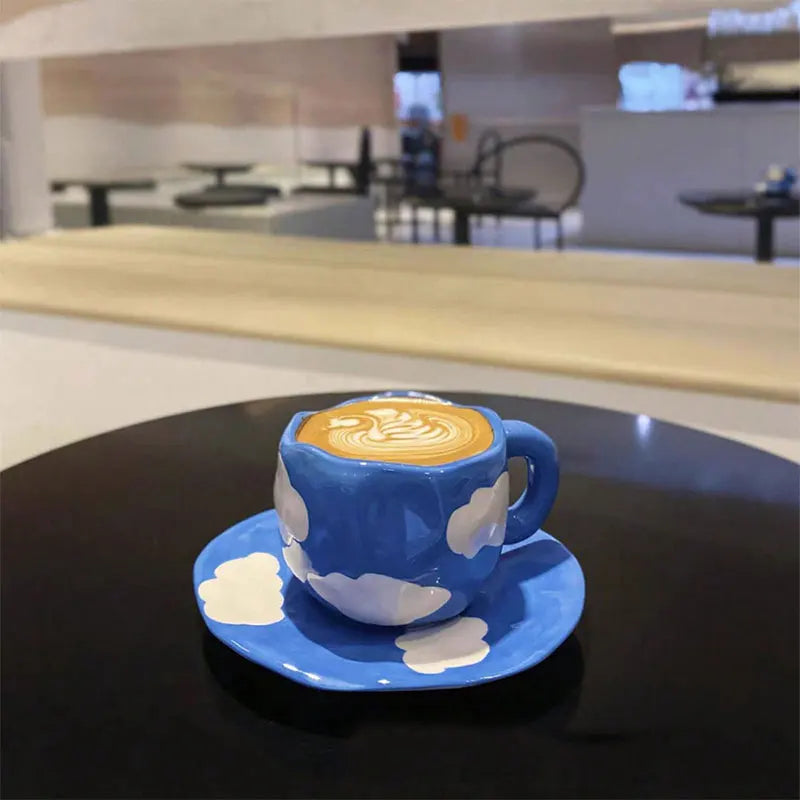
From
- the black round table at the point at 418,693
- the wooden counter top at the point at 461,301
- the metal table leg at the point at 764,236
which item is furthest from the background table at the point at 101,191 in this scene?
the black round table at the point at 418,693

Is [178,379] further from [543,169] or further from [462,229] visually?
[543,169]

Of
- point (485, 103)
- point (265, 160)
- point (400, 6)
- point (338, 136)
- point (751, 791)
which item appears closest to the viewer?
point (751, 791)

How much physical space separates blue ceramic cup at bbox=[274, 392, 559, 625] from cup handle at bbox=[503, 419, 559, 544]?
38 millimetres

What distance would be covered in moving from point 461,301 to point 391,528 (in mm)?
839

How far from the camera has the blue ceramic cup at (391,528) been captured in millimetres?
361

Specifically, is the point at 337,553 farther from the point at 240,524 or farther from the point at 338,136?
the point at 338,136

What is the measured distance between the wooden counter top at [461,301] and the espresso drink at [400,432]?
48 cm

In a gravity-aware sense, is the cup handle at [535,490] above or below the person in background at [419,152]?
below

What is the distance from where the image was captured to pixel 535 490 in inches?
17.3

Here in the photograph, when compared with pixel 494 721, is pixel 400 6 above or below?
above

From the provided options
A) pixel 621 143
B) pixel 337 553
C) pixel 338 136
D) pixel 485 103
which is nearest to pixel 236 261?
pixel 337 553

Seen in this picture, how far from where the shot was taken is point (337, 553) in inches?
14.5

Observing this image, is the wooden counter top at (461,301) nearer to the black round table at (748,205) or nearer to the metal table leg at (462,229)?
the black round table at (748,205)

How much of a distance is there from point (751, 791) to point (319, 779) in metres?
0.13
